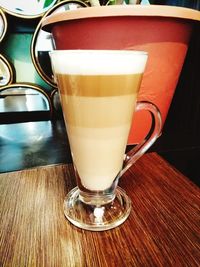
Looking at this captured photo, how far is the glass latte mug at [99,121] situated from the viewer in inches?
11.5

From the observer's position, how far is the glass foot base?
0.34 meters

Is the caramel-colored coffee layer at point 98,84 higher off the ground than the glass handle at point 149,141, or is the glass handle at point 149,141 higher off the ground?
the caramel-colored coffee layer at point 98,84

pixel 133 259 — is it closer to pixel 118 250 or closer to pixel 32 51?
pixel 118 250

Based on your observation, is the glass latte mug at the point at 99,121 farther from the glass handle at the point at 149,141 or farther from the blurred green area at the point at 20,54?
the blurred green area at the point at 20,54

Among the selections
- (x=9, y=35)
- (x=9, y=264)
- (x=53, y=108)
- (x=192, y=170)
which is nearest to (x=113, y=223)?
(x=9, y=264)

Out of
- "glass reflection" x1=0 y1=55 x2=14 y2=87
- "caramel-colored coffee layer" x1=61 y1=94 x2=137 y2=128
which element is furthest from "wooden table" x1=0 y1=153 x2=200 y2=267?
"glass reflection" x1=0 y1=55 x2=14 y2=87

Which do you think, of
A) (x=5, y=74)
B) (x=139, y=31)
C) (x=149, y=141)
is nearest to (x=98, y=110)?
(x=149, y=141)

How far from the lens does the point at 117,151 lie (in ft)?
1.19

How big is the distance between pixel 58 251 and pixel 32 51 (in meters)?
0.71

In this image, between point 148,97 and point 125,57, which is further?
point 148,97

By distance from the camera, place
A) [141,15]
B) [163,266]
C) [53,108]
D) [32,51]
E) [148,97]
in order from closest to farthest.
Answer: [163,266]
[141,15]
[148,97]
[32,51]
[53,108]

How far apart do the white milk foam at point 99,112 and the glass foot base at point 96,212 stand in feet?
0.13

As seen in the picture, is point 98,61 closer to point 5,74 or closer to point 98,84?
point 98,84

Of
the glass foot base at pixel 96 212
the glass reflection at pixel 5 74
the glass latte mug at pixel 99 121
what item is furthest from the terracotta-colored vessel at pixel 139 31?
the glass reflection at pixel 5 74
